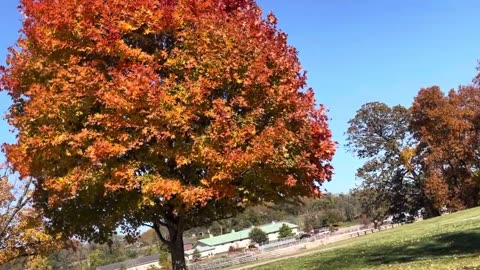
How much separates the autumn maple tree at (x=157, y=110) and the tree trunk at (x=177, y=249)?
2.06m

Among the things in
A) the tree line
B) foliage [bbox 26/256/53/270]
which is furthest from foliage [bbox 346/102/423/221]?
foliage [bbox 26/256/53/270]

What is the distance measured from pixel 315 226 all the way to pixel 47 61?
403ft

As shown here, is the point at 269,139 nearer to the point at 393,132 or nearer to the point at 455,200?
the point at 455,200

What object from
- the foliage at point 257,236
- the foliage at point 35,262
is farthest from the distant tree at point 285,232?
the foliage at point 35,262

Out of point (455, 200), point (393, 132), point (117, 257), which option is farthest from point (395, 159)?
point (117, 257)

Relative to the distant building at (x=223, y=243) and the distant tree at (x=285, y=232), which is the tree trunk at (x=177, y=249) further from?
the distant building at (x=223, y=243)

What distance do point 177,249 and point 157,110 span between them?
5.35m

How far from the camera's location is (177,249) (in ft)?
47.9

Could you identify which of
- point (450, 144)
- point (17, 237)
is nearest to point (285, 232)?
point (450, 144)

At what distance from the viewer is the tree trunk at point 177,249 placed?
14462 mm

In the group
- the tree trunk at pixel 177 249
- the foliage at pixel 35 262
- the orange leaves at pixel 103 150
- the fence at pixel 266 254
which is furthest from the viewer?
the fence at pixel 266 254

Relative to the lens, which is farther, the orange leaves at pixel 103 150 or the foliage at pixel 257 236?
the foliage at pixel 257 236

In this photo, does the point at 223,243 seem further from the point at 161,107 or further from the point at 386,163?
the point at 161,107

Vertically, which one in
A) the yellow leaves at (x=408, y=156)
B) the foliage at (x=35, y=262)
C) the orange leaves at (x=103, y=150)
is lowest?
the foliage at (x=35, y=262)
